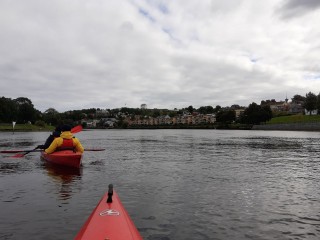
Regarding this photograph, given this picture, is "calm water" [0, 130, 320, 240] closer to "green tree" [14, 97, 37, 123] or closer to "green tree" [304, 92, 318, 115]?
"green tree" [304, 92, 318, 115]

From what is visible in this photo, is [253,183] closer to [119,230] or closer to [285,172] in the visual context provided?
[285,172]

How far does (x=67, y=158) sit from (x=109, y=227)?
14998 mm

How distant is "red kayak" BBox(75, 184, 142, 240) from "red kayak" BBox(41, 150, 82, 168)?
13.1 m

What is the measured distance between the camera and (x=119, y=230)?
653 centimetres

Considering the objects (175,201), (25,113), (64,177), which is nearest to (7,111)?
(25,113)

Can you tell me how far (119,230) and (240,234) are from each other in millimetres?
4188

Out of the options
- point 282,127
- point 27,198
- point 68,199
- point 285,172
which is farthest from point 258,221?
point 282,127

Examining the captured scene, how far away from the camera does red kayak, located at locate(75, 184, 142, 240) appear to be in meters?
6.31

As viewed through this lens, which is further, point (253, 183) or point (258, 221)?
point (253, 183)

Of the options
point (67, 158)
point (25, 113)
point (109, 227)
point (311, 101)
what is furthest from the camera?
point (25, 113)

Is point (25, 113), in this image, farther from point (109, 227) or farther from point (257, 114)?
point (109, 227)

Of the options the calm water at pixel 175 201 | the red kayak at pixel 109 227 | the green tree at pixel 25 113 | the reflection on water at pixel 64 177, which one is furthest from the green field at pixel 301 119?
the red kayak at pixel 109 227

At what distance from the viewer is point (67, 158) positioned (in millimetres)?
20781

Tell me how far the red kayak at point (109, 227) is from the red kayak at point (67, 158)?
1314 cm
